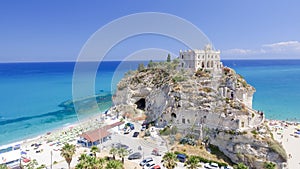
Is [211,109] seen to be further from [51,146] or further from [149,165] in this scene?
[51,146]

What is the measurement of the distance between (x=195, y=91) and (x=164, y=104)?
5.72 m

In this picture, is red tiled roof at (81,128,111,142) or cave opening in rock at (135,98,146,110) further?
cave opening in rock at (135,98,146,110)

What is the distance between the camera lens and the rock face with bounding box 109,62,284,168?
2528cm

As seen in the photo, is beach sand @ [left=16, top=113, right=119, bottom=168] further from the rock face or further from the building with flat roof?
the building with flat roof

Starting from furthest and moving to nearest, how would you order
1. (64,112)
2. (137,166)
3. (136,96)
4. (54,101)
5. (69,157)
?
(54,101), (64,112), (136,96), (137,166), (69,157)

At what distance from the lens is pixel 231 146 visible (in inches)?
1005

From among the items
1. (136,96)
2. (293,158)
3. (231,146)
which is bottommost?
(293,158)

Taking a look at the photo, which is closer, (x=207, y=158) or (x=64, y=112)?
(x=207, y=158)

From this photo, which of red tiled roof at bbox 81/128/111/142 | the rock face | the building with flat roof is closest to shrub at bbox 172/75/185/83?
the rock face

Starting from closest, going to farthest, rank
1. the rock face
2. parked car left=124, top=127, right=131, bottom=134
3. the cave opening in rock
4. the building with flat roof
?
the rock face < parked car left=124, top=127, right=131, bottom=134 < the building with flat roof < the cave opening in rock

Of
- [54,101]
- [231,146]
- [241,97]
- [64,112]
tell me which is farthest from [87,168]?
[54,101]

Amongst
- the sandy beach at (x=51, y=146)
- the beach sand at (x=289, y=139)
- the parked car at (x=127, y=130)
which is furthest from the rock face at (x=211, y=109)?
the sandy beach at (x=51, y=146)

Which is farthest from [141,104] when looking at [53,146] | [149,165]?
[149,165]

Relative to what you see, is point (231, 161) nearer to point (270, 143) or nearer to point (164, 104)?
point (270, 143)
